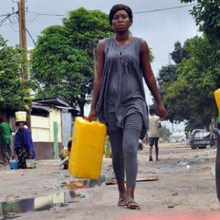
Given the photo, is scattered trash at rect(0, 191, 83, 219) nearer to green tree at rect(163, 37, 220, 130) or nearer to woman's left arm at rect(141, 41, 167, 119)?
woman's left arm at rect(141, 41, 167, 119)

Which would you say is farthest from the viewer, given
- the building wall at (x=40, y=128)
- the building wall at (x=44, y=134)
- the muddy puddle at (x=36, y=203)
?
the building wall at (x=40, y=128)

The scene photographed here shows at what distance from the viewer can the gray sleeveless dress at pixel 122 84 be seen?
5.27m

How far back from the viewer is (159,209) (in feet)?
17.0

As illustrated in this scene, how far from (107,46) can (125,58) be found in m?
0.28

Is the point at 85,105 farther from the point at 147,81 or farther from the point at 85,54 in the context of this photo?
the point at 147,81

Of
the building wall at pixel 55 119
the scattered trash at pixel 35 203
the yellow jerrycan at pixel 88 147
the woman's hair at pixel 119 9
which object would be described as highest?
the building wall at pixel 55 119

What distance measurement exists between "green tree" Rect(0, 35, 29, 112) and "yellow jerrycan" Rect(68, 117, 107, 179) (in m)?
12.9

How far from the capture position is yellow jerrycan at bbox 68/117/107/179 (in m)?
5.32

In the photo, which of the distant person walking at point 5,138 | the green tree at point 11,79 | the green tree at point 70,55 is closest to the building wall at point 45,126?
the distant person walking at point 5,138

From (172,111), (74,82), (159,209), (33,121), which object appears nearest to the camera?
(159,209)

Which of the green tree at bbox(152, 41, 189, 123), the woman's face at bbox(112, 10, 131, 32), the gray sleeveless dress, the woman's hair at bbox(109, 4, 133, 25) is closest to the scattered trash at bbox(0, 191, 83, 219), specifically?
the gray sleeveless dress

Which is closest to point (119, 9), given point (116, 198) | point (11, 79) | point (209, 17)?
point (116, 198)

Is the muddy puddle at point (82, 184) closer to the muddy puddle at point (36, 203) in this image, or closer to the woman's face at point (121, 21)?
the muddy puddle at point (36, 203)

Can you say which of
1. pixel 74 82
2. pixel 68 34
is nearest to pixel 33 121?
pixel 74 82
